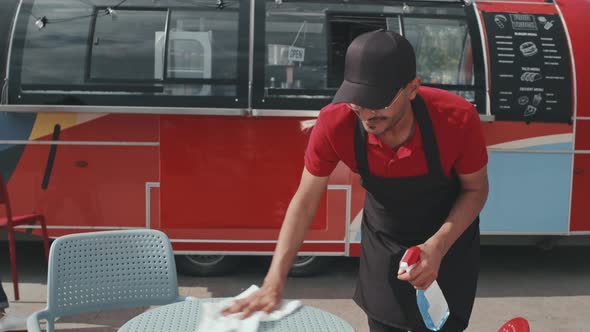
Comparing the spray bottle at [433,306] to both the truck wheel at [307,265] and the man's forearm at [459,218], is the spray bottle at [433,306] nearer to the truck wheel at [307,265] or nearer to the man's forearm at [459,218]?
the man's forearm at [459,218]

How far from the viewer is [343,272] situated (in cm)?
600

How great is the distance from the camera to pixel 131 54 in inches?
209

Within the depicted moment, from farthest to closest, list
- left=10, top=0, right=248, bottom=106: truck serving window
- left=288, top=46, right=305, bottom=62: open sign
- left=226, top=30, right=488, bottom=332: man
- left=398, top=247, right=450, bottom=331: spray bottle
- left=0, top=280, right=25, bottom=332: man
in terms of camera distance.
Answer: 1. left=288, top=46, right=305, bottom=62: open sign
2. left=10, top=0, right=248, bottom=106: truck serving window
3. left=0, top=280, right=25, bottom=332: man
4. left=398, top=247, right=450, bottom=331: spray bottle
5. left=226, top=30, right=488, bottom=332: man

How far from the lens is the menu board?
17.8ft

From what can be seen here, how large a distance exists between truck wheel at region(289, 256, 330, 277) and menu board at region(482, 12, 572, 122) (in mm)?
1877

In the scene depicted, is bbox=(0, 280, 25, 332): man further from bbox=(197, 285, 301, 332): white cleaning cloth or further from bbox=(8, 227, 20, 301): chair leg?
bbox=(197, 285, 301, 332): white cleaning cloth

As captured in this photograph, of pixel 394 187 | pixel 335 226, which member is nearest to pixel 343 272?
→ pixel 335 226

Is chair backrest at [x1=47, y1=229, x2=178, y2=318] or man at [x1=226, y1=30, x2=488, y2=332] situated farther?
chair backrest at [x1=47, y1=229, x2=178, y2=318]

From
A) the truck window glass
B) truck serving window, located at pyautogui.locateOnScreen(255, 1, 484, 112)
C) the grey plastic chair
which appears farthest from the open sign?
the grey plastic chair

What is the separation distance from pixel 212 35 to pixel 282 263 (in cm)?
338

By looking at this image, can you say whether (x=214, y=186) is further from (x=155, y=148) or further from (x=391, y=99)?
(x=391, y=99)

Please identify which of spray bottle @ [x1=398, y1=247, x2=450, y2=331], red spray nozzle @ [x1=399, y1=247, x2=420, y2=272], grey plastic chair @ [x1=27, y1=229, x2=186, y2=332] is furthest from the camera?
grey plastic chair @ [x1=27, y1=229, x2=186, y2=332]

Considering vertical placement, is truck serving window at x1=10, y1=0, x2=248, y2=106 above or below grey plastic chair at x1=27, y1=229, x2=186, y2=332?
above

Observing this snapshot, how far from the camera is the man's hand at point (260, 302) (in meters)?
2.10
